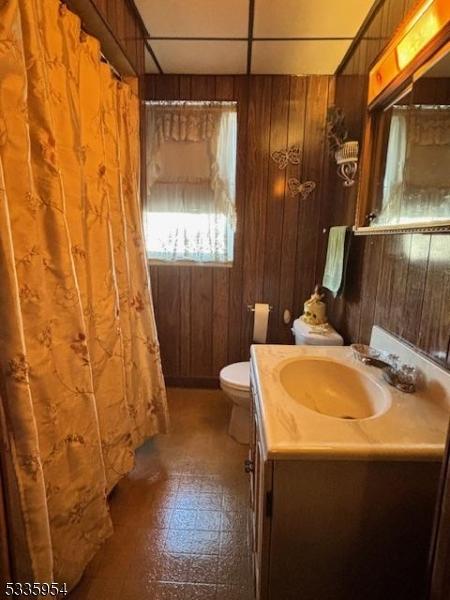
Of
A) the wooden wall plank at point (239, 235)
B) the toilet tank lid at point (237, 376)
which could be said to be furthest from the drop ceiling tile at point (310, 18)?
the toilet tank lid at point (237, 376)

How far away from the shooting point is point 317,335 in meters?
1.97

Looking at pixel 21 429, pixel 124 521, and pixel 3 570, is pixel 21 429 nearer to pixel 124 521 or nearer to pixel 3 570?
pixel 3 570

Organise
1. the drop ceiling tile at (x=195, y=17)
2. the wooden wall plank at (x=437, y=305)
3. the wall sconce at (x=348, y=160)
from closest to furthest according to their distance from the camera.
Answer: the wooden wall plank at (x=437, y=305) → the drop ceiling tile at (x=195, y=17) → the wall sconce at (x=348, y=160)

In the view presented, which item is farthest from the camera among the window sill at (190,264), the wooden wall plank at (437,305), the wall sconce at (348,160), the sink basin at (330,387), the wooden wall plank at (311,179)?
the window sill at (190,264)

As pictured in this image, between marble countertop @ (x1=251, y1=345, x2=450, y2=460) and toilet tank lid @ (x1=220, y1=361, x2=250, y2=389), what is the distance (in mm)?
832

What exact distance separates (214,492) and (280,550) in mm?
921

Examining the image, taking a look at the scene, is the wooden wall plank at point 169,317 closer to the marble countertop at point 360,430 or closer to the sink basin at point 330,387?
the sink basin at point 330,387

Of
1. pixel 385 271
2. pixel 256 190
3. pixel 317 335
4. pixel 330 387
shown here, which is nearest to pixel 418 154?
pixel 385 271

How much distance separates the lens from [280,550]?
844 mm

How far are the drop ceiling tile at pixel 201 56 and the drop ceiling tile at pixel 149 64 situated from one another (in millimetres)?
49

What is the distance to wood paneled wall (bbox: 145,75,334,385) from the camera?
235cm

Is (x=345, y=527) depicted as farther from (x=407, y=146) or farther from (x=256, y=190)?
(x=256, y=190)

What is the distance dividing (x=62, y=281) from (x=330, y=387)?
1.06m

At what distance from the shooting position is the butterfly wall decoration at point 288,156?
2389 mm
